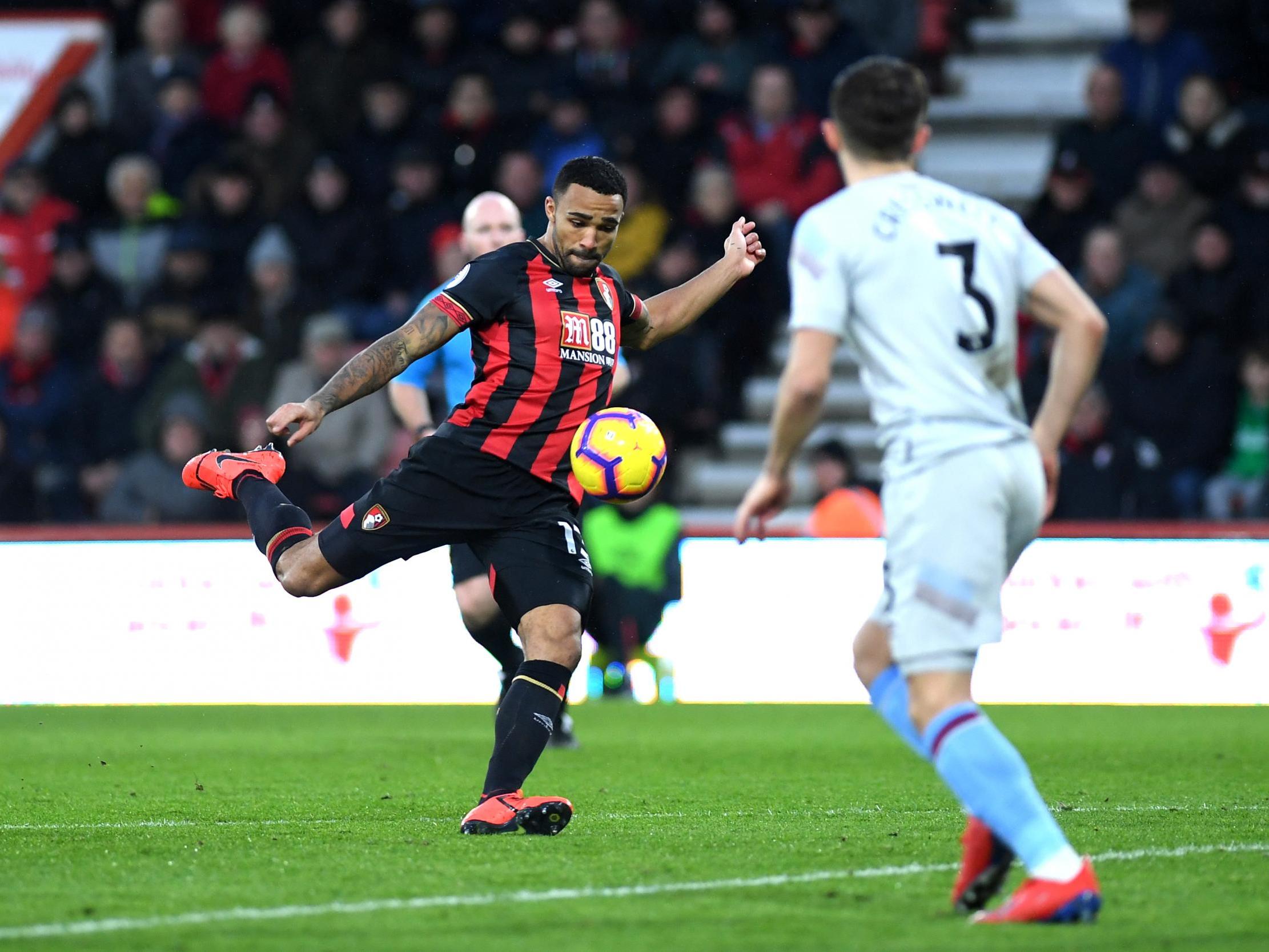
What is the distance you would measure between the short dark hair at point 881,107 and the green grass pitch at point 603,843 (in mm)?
1784

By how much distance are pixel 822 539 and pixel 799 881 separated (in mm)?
8436

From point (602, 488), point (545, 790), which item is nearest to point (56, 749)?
point (545, 790)

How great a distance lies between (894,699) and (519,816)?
1.74 m

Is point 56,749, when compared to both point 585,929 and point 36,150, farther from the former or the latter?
point 36,150

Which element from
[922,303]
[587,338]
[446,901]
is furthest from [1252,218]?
[446,901]

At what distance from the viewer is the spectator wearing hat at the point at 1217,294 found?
15.3 m

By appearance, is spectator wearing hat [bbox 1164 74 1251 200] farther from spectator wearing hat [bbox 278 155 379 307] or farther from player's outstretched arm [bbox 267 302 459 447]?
player's outstretched arm [bbox 267 302 459 447]

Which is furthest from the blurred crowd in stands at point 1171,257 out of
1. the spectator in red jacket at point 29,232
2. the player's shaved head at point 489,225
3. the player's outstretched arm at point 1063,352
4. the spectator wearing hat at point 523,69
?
the player's outstretched arm at point 1063,352

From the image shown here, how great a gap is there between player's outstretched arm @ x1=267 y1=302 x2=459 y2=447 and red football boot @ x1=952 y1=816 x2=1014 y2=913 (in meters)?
2.68

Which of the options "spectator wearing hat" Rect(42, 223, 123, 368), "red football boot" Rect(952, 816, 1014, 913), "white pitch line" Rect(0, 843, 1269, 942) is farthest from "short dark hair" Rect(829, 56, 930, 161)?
"spectator wearing hat" Rect(42, 223, 123, 368)

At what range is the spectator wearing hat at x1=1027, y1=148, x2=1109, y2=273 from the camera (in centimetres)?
1597

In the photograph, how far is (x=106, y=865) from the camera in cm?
573

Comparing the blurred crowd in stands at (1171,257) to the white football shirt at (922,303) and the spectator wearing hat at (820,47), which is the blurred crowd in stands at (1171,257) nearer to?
the spectator wearing hat at (820,47)

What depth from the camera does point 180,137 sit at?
725 inches
